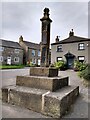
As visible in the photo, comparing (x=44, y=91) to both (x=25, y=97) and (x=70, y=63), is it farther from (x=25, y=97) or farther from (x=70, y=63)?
(x=70, y=63)

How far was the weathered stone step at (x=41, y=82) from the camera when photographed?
15.9ft

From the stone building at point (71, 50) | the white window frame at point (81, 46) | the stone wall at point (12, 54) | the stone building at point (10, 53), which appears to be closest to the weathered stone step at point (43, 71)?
the stone building at point (71, 50)

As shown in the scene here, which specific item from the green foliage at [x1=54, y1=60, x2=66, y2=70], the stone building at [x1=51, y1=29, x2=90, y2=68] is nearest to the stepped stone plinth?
the green foliage at [x1=54, y1=60, x2=66, y2=70]

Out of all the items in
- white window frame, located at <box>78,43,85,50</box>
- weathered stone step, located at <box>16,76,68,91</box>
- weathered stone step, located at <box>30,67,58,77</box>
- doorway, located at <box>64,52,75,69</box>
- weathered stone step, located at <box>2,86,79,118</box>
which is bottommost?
weathered stone step, located at <box>2,86,79,118</box>

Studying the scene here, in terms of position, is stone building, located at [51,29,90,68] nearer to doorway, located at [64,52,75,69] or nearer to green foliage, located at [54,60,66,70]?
doorway, located at [64,52,75,69]

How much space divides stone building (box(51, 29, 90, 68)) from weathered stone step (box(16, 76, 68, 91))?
18810mm

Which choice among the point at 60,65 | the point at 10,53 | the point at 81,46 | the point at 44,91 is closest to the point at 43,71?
the point at 44,91

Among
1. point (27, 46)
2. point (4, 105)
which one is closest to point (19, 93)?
point (4, 105)

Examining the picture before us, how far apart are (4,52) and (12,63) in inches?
171

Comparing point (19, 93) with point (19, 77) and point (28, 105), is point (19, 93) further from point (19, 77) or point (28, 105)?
point (19, 77)

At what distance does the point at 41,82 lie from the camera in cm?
508

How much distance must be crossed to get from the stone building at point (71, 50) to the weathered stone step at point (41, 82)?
1881 centimetres

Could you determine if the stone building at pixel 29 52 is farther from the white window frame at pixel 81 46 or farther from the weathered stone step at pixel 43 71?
the weathered stone step at pixel 43 71

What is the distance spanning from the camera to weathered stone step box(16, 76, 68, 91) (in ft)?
15.9
